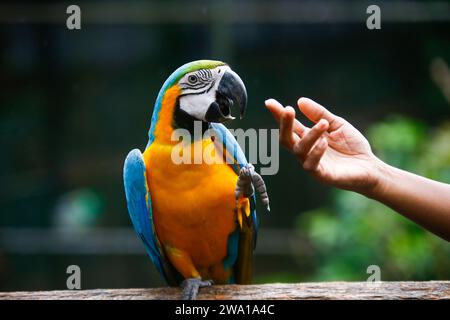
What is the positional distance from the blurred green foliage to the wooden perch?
1513 millimetres

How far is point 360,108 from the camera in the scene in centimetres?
513

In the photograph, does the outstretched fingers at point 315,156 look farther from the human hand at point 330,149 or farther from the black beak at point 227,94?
the black beak at point 227,94

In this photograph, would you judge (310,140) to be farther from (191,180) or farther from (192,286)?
(192,286)

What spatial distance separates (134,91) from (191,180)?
3.03 meters

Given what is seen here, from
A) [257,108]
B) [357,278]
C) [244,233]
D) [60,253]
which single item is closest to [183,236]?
[244,233]

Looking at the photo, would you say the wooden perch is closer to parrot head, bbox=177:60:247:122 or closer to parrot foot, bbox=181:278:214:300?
parrot foot, bbox=181:278:214:300

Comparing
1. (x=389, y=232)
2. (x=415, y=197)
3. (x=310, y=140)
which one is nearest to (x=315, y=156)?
(x=310, y=140)

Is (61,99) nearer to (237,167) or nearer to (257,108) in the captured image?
(257,108)

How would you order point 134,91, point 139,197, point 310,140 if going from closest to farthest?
point 310,140 < point 139,197 < point 134,91

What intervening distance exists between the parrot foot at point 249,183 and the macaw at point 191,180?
0.02 m

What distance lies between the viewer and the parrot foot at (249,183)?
77.2 inches

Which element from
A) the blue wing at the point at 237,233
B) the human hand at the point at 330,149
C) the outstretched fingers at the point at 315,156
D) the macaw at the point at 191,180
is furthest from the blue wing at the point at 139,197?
the outstretched fingers at the point at 315,156

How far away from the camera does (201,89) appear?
2168 millimetres

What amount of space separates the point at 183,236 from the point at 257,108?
2821 millimetres
